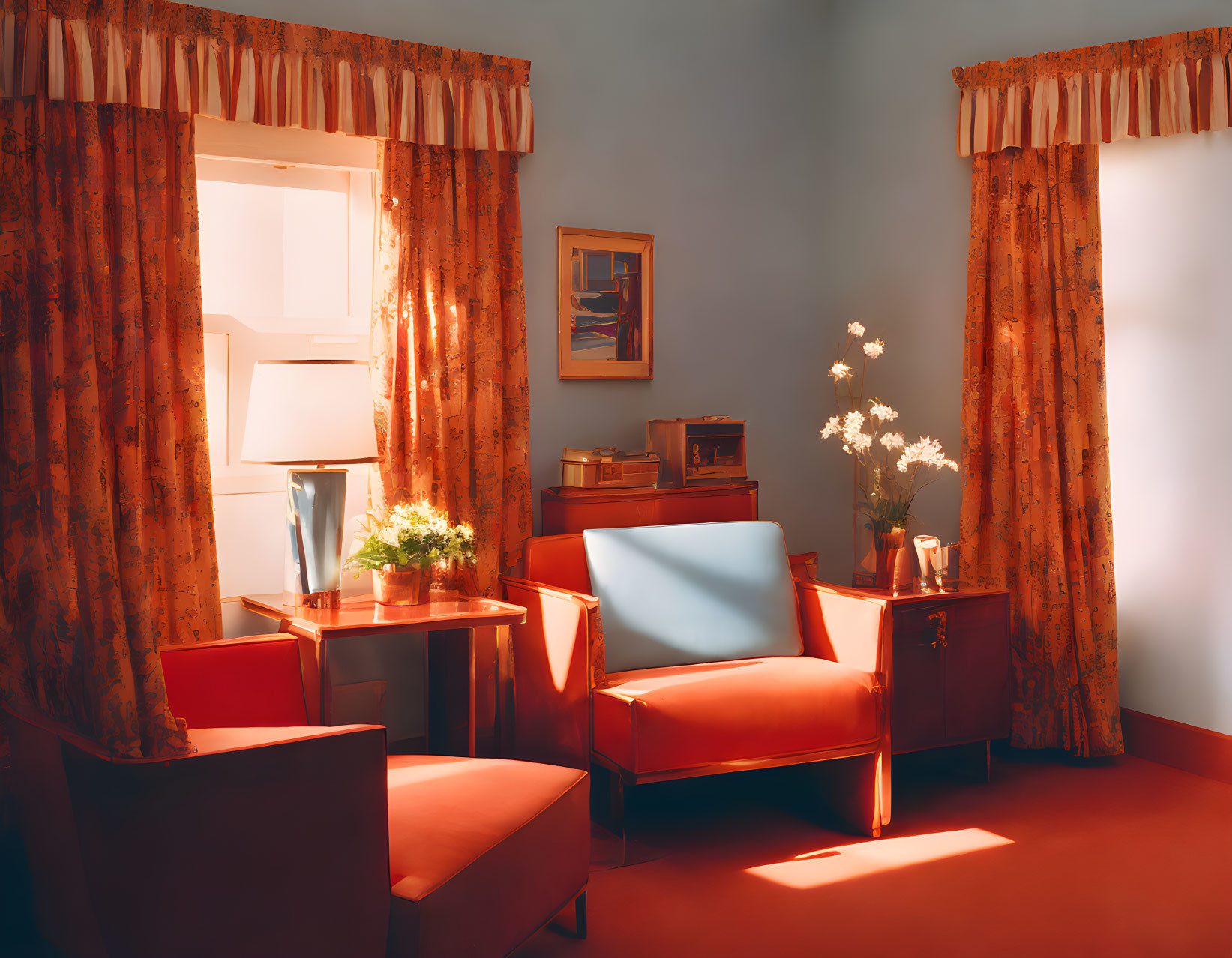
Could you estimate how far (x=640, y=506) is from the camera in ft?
12.0

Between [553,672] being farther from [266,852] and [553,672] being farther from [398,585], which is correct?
[266,852]

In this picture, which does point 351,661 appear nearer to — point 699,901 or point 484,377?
point 484,377

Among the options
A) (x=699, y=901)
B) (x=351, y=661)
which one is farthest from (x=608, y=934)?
(x=351, y=661)

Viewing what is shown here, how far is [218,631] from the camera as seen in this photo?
3008 millimetres

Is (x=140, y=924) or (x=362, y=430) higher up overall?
(x=362, y=430)

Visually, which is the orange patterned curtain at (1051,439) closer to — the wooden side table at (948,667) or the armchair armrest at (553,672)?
the wooden side table at (948,667)

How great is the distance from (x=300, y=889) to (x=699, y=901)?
124 cm

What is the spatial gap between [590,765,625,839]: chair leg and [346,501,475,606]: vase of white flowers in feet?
2.49

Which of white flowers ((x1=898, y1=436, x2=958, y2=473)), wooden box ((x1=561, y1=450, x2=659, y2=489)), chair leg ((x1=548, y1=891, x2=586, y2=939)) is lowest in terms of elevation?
chair leg ((x1=548, y1=891, x2=586, y2=939))

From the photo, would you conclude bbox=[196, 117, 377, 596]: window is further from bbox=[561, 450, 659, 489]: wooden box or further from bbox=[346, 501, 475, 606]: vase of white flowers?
bbox=[561, 450, 659, 489]: wooden box

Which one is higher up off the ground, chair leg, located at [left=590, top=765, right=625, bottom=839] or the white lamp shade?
the white lamp shade

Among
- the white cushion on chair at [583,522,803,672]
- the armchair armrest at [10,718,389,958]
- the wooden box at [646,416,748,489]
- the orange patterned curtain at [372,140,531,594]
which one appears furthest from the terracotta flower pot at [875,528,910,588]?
the armchair armrest at [10,718,389,958]

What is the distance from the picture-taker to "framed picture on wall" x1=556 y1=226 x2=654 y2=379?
383 centimetres

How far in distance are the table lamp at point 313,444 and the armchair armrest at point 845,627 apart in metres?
1.53
